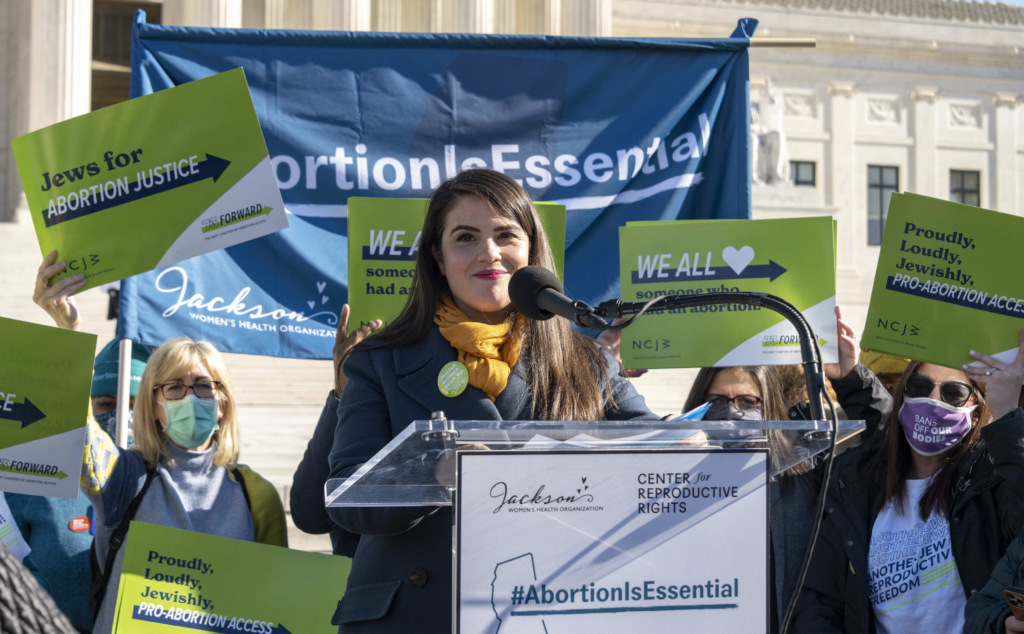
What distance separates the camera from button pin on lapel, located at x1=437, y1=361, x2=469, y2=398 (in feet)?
7.80

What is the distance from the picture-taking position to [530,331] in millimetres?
2502

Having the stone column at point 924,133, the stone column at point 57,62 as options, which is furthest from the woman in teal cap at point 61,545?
the stone column at point 924,133

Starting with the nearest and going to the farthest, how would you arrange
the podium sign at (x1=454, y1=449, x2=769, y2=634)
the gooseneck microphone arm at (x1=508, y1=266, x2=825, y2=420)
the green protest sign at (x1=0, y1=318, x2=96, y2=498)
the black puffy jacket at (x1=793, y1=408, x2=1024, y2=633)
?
the podium sign at (x1=454, y1=449, x2=769, y2=634), the gooseneck microphone arm at (x1=508, y1=266, x2=825, y2=420), the black puffy jacket at (x1=793, y1=408, x2=1024, y2=633), the green protest sign at (x1=0, y1=318, x2=96, y2=498)

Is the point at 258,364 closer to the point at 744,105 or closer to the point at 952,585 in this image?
the point at 744,105

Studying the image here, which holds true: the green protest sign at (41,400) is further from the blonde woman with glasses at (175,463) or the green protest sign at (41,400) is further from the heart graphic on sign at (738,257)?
the heart graphic on sign at (738,257)

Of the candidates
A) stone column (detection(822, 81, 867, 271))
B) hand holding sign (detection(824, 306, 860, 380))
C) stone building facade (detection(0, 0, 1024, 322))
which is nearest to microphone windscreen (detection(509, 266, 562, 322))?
hand holding sign (detection(824, 306, 860, 380))

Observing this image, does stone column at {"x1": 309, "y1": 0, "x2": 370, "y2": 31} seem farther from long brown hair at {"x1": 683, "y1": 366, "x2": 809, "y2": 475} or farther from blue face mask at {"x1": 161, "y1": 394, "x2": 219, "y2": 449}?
blue face mask at {"x1": 161, "y1": 394, "x2": 219, "y2": 449}

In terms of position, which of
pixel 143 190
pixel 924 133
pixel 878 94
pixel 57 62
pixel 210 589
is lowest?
pixel 210 589

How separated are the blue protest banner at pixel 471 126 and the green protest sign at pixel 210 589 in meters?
1.78

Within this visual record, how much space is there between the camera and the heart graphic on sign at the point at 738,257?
4.34 meters

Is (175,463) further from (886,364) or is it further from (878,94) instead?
(878,94)

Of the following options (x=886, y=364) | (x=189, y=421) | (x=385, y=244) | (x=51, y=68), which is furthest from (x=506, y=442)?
(x=51, y=68)

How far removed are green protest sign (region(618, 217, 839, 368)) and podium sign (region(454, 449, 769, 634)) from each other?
2285 millimetres

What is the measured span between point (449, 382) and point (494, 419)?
0.13m
